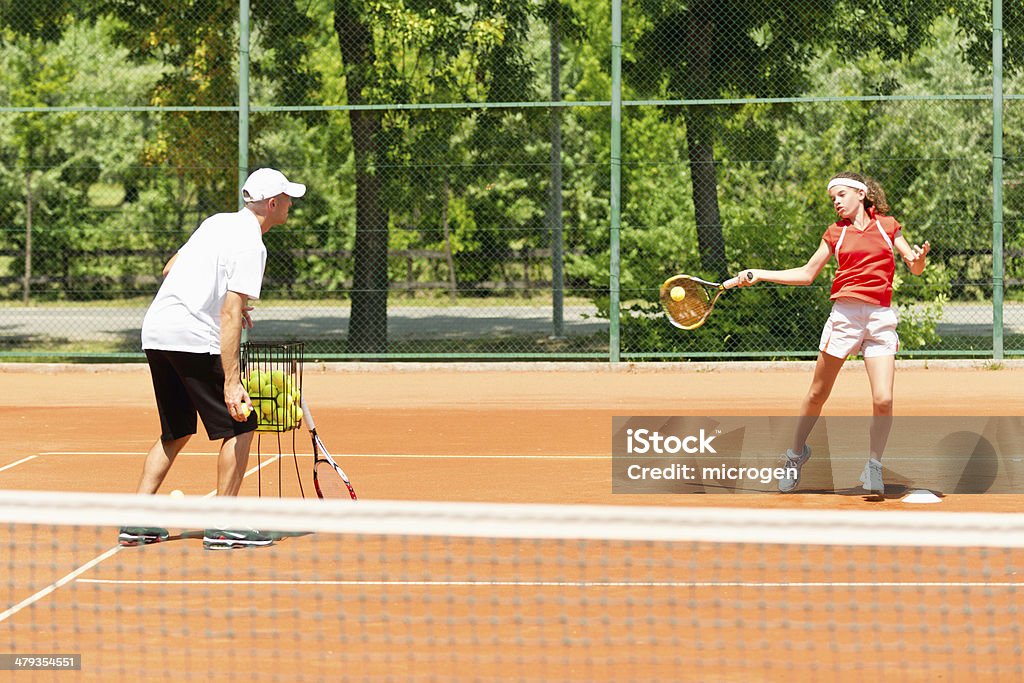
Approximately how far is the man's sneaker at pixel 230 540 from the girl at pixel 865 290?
280cm

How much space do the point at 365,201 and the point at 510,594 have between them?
1144cm

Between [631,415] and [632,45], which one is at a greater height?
[632,45]

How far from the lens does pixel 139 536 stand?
658 centimetres

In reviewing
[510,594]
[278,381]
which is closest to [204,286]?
[278,381]

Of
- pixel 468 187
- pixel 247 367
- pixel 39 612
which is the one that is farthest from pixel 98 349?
pixel 39 612

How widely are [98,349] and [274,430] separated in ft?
39.9

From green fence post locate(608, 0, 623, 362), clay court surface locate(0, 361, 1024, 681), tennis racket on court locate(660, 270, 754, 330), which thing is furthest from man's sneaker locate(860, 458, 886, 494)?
green fence post locate(608, 0, 623, 362)

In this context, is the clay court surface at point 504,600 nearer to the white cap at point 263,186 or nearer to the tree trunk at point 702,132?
the white cap at point 263,186

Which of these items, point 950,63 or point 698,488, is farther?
point 950,63

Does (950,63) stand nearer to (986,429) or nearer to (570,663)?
(986,429)

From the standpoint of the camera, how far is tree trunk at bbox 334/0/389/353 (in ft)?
52.6

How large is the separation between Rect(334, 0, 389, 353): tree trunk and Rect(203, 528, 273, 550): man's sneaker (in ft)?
30.2

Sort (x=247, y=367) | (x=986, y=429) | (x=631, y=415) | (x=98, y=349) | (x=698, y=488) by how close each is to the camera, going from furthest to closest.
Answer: (x=98, y=349)
(x=631, y=415)
(x=986, y=429)
(x=698, y=488)
(x=247, y=367)

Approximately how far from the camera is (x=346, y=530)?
4078 millimetres
